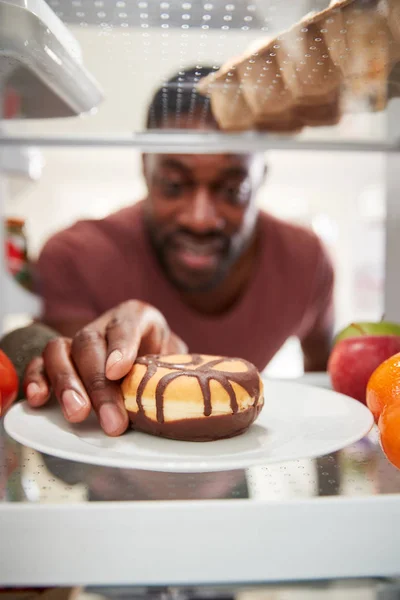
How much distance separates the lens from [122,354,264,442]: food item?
0.46 metres

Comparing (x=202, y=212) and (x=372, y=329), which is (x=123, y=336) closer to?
(x=372, y=329)

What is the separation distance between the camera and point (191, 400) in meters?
0.46

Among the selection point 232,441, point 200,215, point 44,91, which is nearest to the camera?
point 232,441

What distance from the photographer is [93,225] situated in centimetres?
155

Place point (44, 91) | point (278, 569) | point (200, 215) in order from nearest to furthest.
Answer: point (278, 569), point (44, 91), point (200, 215)

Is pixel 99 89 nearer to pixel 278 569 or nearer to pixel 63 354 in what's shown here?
pixel 63 354

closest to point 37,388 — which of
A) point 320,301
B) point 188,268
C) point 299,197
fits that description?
point 188,268

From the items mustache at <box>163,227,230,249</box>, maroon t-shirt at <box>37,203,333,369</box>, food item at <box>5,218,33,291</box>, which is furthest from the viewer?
maroon t-shirt at <box>37,203,333,369</box>

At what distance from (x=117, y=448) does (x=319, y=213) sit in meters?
4.50

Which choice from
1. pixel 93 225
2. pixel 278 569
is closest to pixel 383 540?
pixel 278 569

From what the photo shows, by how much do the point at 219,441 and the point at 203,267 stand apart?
1.00 meters

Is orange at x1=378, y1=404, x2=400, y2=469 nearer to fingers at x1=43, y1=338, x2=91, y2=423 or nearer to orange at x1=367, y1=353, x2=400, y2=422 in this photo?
orange at x1=367, y1=353, x2=400, y2=422

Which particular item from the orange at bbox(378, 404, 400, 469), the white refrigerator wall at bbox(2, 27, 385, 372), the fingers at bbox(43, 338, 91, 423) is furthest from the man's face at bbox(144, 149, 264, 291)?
the white refrigerator wall at bbox(2, 27, 385, 372)

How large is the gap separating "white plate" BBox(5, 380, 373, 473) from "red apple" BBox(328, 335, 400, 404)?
0.06 m
